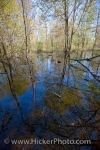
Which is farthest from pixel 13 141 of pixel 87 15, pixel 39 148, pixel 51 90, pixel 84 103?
pixel 87 15

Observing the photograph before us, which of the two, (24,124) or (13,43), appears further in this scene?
(13,43)

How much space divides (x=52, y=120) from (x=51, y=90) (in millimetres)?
2787

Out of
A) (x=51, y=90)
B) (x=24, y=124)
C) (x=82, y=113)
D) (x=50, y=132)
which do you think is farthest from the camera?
(x=51, y=90)

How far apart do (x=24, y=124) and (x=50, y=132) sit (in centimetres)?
74

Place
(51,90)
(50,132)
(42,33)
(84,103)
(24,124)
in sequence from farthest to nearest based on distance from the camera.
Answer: (42,33), (51,90), (84,103), (24,124), (50,132)

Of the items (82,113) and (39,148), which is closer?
(39,148)

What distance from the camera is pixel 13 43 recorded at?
23.5 meters

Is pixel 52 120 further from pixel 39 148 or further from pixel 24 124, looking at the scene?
pixel 39 148

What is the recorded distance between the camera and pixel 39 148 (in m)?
4.30

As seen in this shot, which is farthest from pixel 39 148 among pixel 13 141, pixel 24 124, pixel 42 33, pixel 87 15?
pixel 42 33

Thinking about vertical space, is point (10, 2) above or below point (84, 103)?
above

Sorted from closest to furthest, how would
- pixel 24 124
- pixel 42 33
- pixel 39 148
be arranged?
pixel 39 148
pixel 24 124
pixel 42 33

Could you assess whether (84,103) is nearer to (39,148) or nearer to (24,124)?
(24,124)

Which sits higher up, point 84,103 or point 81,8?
point 81,8
